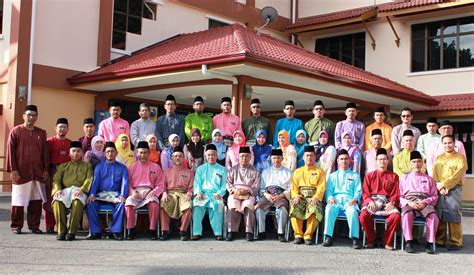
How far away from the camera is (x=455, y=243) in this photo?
26.1 feet

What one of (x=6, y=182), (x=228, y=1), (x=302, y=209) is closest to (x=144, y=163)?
(x=302, y=209)

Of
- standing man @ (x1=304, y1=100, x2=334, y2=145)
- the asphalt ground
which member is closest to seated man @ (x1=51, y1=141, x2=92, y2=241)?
the asphalt ground

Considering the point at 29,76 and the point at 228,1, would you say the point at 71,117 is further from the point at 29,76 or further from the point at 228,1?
the point at 228,1

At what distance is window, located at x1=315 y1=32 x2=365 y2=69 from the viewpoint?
20.1 meters

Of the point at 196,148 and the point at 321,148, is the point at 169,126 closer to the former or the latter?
the point at 196,148

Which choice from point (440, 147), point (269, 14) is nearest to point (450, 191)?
point (440, 147)

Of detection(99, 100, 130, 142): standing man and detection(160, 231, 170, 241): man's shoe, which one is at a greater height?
detection(99, 100, 130, 142): standing man

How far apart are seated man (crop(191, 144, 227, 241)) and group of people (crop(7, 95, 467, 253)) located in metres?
0.02

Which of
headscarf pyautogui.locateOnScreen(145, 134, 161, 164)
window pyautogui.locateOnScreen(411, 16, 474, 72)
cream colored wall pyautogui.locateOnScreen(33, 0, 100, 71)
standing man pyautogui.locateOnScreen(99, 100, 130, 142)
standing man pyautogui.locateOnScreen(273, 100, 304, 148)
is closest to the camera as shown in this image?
headscarf pyautogui.locateOnScreen(145, 134, 161, 164)

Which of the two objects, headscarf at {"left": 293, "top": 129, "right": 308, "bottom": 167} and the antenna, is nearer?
headscarf at {"left": 293, "top": 129, "right": 308, "bottom": 167}

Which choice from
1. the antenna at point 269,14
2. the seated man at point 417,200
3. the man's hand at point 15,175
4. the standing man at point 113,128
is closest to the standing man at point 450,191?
the seated man at point 417,200

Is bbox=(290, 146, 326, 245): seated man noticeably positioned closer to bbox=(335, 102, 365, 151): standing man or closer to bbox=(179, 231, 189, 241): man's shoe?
bbox=(335, 102, 365, 151): standing man

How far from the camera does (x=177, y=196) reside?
8453 millimetres

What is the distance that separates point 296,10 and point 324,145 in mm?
12916
